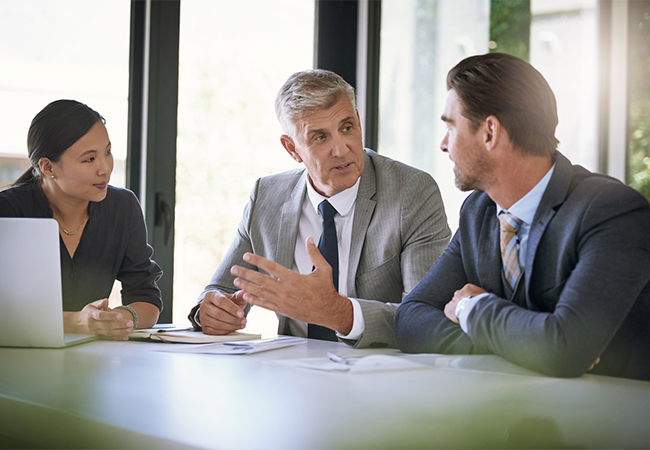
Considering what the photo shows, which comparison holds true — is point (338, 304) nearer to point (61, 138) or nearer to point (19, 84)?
point (61, 138)

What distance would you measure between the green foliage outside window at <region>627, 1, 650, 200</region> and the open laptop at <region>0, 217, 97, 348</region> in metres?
3.63

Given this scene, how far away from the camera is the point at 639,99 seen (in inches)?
151

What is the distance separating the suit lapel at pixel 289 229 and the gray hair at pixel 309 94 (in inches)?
10.1

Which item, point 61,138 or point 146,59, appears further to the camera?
point 146,59

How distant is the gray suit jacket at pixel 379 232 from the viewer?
1.98 metres

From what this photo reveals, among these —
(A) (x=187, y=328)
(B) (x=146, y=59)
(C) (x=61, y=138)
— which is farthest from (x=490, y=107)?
(B) (x=146, y=59)

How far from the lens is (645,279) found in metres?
1.21

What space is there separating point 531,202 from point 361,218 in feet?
2.34

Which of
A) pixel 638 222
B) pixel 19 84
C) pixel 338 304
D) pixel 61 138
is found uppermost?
pixel 19 84

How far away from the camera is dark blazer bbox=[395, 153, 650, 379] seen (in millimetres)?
1188

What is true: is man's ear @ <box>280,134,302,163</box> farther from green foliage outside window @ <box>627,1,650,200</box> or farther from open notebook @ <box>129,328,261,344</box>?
green foliage outside window @ <box>627,1,650,200</box>

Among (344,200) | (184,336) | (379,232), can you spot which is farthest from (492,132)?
(184,336)

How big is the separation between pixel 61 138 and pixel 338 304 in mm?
1198

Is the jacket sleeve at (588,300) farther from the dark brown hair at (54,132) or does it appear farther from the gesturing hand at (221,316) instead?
the dark brown hair at (54,132)
